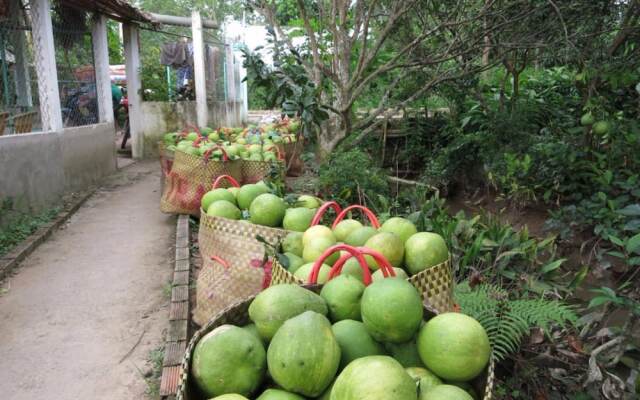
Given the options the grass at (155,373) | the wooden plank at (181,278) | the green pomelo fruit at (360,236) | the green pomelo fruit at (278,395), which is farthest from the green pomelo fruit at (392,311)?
the wooden plank at (181,278)

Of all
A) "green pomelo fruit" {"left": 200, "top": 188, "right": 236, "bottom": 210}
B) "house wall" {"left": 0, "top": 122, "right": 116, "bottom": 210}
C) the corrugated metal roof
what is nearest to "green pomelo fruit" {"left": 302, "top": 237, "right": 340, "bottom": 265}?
"green pomelo fruit" {"left": 200, "top": 188, "right": 236, "bottom": 210}

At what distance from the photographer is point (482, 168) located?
7.34 metres

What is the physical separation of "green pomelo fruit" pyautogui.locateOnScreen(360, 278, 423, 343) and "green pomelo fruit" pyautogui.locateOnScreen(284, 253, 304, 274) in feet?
2.36

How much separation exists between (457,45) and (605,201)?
1996 mm

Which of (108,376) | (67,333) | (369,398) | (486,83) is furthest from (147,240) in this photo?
(486,83)

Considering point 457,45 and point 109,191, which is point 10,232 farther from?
point 457,45

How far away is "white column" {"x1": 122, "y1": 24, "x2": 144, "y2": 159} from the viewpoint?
1031 cm

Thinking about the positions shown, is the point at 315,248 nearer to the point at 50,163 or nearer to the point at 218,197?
the point at 218,197

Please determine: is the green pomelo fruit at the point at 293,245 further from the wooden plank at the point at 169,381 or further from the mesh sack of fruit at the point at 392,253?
the wooden plank at the point at 169,381

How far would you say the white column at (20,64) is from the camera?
671 cm

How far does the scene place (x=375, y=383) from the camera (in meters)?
1.21

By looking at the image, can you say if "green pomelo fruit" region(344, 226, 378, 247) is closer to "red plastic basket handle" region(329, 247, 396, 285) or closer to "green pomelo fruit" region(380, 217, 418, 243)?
"green pomelo fruit" region(380, 217, 418, 243)

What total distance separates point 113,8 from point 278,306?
8.46m

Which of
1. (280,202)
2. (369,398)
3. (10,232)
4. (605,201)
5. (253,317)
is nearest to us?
(369,398)
